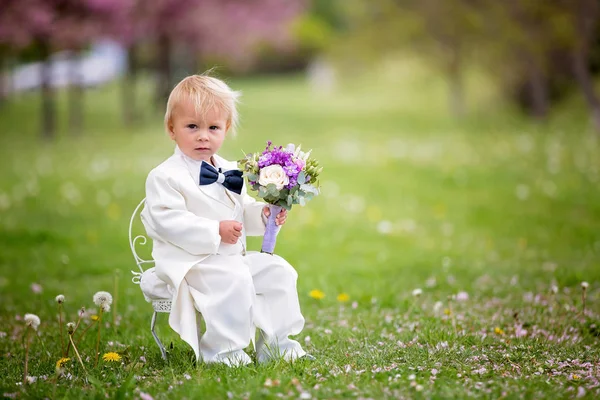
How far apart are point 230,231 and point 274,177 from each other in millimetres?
417

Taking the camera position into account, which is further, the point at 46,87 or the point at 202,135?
the point at 46,87

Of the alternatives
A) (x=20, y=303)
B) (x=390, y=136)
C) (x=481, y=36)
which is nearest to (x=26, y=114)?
(x=390, y=136)

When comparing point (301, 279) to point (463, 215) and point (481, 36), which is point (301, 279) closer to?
point (463, 215)

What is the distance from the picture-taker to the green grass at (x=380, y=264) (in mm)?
4184

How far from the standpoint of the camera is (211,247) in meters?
4.32

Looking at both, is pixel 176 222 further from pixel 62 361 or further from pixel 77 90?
pixel 77 90

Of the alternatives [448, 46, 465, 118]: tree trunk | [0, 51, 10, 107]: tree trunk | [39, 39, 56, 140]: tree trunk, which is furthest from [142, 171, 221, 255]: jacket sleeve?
[0, 51, 10, 107]: tree trunk

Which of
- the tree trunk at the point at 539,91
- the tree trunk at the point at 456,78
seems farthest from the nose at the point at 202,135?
the tree trunk at the point at 456,78

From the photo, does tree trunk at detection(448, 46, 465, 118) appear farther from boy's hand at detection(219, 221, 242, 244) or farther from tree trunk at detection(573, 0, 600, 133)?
boy's hand at detection(219, 221, 242, 244)

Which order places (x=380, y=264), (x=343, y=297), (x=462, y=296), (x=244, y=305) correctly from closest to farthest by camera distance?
1. (x=244, y=305)
2. (x=462, y=296)
3. (x=343, y=297)
4. (x=380, y=264)

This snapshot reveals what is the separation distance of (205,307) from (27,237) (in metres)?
6.18

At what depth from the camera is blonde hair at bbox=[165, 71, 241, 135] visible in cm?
444

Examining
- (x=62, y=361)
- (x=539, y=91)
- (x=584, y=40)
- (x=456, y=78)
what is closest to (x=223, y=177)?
(x=62, y=361)

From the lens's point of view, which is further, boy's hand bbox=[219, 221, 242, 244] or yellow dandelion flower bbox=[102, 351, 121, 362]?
yellow dandelion flower bbox=[102, 351, 121, 362]
